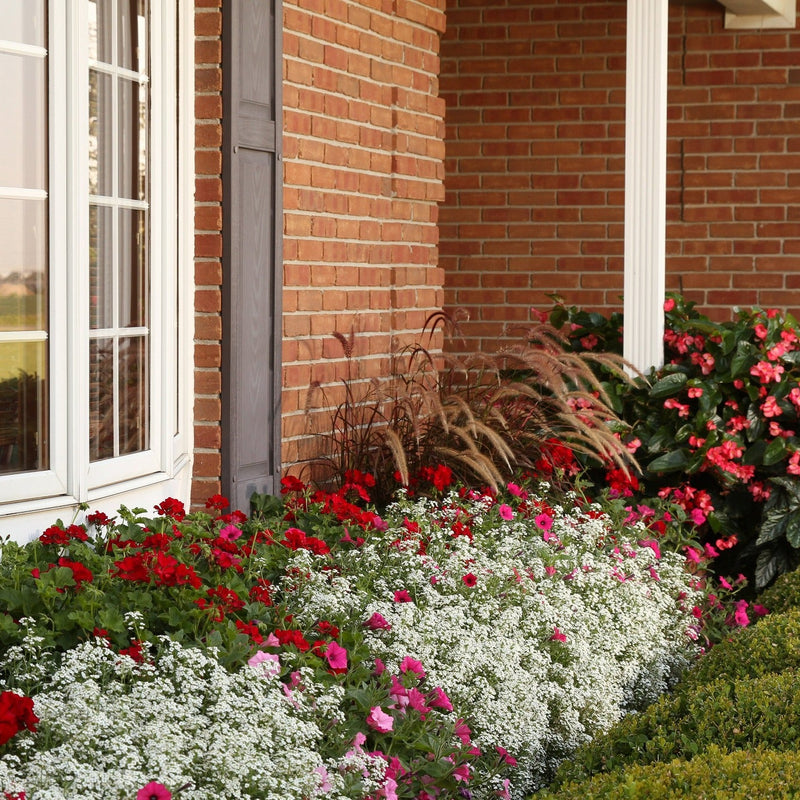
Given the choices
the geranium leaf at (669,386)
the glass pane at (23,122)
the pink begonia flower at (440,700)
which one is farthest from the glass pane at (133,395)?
the geranium leaf at (669,386)

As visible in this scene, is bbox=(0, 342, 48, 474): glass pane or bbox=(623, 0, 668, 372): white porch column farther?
bbox=(623, 0, 668, 372): white porch column

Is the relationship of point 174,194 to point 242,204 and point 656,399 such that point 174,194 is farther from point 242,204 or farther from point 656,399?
point 656,399

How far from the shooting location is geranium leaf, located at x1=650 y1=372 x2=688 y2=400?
17.9 feet

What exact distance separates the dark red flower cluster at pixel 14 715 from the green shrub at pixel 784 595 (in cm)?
291

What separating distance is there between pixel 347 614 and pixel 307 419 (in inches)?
63.1

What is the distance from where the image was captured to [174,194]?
13.1ft

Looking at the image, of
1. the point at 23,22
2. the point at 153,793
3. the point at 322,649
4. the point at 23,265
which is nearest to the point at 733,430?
the point at 322,649

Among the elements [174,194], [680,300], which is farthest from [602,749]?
[680,300]

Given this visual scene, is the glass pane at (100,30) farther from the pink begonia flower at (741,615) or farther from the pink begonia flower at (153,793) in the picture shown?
the pink begonia flower at (741,615)

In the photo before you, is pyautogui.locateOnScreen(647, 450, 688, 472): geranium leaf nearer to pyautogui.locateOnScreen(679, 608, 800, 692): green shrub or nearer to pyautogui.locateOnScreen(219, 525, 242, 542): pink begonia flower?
pyautogui.locateOnScreen(679, 608, 800, 692): green shrub

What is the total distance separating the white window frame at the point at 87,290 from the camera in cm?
337

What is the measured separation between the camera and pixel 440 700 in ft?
9.68

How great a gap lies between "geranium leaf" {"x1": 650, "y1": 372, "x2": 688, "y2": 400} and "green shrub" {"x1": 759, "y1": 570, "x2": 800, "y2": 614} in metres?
1.02

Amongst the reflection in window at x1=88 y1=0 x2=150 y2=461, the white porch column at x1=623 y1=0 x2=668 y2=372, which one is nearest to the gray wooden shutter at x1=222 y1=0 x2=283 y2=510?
the reflection in window at x1=88 y1=0 x2=150 y2=461
